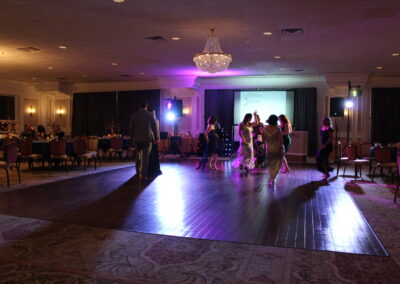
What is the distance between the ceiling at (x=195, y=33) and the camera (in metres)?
6.22

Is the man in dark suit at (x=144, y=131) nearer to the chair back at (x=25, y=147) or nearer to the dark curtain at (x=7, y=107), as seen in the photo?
the chair back at (x=25, y=147)

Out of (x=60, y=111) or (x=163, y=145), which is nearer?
(x=163, y=145)

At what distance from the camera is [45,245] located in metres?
3.60

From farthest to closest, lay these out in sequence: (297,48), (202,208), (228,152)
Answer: (228,152)
(297,48)
(202,208)

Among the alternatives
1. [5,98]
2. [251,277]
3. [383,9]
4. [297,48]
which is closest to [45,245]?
[251,277]

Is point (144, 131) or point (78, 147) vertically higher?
point (144, 131)

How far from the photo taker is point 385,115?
14258mm

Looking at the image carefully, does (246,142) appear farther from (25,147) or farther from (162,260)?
(162,260)

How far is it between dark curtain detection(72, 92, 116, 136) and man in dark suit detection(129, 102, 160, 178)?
1041 centimetres

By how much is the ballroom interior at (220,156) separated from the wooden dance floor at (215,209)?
0.11 ft

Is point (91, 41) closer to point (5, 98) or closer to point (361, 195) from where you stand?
point (361, 195)

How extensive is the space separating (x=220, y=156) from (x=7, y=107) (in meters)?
11.1

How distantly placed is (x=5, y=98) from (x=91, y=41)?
37.0ft

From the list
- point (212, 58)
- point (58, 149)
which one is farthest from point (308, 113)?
point (58, 149)
